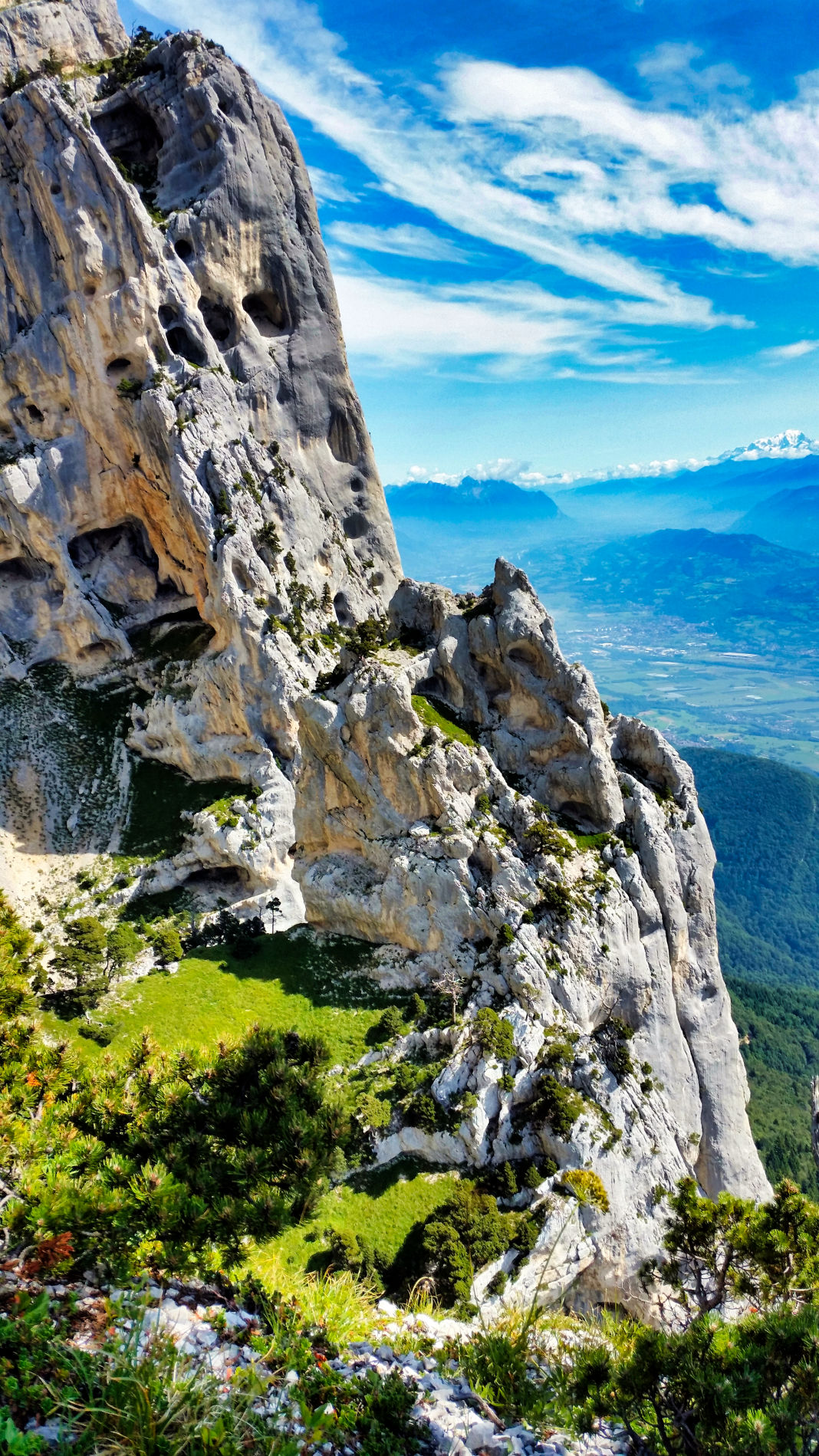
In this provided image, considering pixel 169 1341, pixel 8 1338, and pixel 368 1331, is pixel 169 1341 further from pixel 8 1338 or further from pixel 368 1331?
pixel 368 1331

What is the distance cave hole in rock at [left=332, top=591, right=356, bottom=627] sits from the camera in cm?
6969

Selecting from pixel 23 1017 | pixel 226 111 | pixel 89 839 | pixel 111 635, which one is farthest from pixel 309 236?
pixel 23 1017

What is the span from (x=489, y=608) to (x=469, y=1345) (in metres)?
33.5

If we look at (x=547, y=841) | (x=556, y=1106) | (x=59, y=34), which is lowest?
(x=556, y=1106)

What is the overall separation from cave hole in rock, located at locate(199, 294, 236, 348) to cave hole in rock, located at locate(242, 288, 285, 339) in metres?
3.49

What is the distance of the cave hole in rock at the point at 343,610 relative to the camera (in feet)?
229

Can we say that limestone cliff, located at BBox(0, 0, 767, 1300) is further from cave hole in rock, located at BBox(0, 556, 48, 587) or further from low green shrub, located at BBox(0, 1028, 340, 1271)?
low green shrub, located at BBox(0, 1028, 340, 1271)

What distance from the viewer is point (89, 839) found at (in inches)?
2045

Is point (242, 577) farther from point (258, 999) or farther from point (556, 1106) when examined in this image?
point (556, 1106)

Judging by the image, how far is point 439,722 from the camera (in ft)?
122

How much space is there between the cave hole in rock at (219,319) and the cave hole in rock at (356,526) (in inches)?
798

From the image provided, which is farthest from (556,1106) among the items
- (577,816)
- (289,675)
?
(289,675)

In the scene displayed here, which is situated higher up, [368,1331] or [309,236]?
[309,236]

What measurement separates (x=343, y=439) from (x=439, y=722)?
164ft
